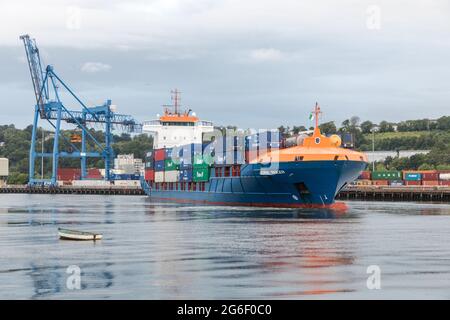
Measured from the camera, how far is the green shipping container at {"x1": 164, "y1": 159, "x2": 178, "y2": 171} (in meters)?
107

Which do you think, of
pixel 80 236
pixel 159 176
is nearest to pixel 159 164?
pixel 159 176

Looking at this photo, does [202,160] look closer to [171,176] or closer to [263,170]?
[171,176]

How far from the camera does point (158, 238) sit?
47062 mm

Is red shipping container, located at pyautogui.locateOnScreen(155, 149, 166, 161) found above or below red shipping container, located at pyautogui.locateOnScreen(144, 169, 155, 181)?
above

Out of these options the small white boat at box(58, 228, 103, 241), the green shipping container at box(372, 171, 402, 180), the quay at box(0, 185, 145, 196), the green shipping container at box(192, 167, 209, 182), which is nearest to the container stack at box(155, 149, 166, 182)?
the green shipping container at box(192, 167, 209, 182)

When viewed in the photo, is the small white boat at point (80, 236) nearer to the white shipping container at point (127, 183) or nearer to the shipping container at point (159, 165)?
the shipping container at point (159, 165)

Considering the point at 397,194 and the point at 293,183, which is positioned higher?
the point at 293,183

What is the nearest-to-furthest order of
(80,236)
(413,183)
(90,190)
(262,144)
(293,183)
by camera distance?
(80,236) < (293,183) < (262,144) < (413,183) < (90,190)

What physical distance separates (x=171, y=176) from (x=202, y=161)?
14769 mm

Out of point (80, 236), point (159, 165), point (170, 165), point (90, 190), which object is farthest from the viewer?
point (90, 190)

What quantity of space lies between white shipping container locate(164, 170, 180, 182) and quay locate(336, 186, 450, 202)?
106 feet

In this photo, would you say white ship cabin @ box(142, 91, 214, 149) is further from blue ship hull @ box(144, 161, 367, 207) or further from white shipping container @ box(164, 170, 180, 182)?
blue ship hull @ box(144, 161, 367, 207)

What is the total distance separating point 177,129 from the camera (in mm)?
125750
